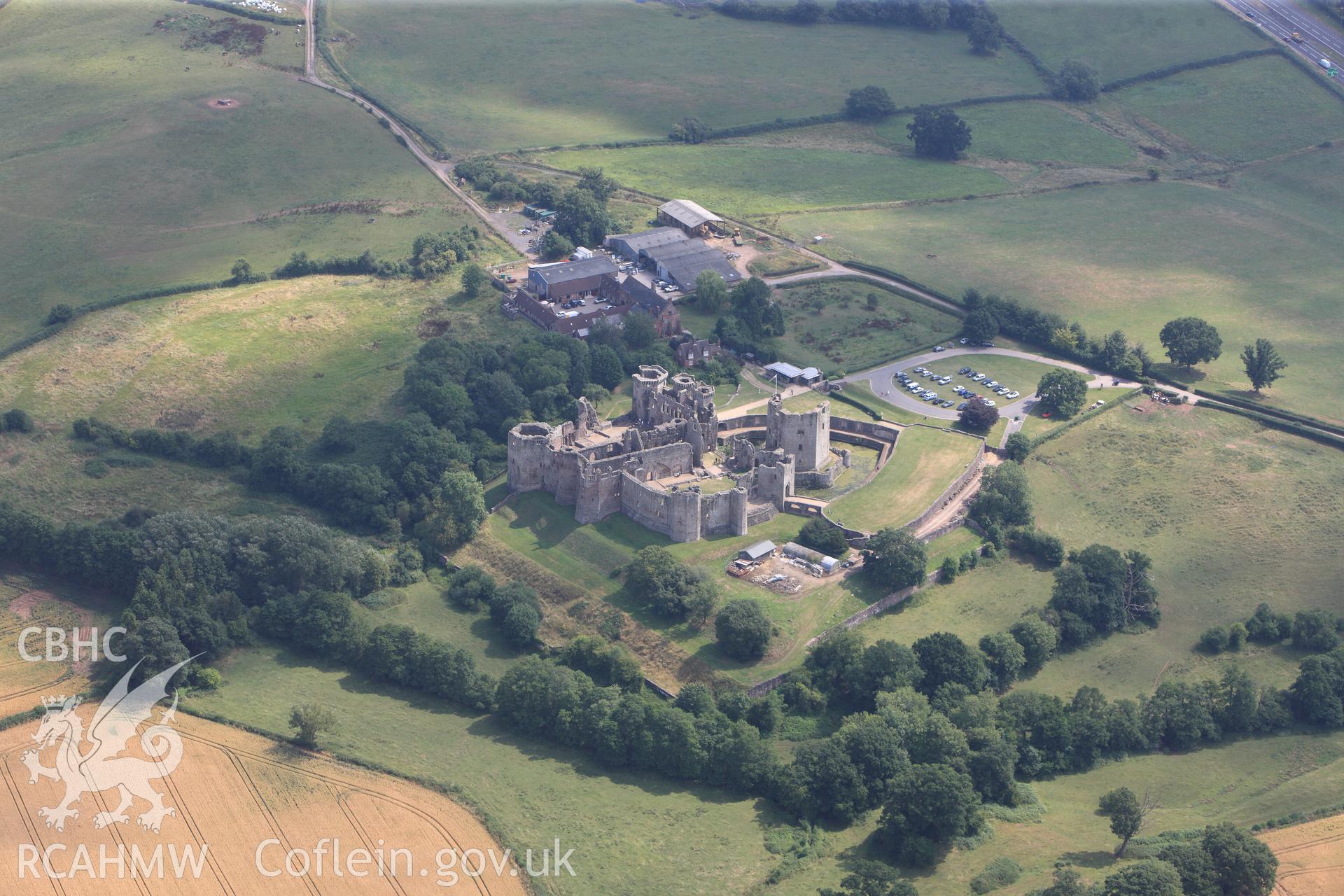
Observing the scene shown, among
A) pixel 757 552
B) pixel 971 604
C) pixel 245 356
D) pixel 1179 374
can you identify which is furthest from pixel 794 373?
pixel 245 356

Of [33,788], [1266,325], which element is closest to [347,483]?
[33,788]

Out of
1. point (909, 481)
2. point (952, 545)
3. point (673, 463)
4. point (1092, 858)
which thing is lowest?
point (1092, 858)

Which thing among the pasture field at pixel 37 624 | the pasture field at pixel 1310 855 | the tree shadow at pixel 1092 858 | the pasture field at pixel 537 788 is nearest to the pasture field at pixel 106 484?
the pasture field at pixel 37 624

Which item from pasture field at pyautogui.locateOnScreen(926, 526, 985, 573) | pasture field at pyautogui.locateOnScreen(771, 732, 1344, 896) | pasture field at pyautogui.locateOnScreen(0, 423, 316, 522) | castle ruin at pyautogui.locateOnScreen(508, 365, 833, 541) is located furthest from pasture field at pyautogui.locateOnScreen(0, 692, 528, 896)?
pasture field at pyautogui.locateOnScreen(926, 526, 985, 573)

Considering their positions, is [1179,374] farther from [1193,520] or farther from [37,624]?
[37,624]

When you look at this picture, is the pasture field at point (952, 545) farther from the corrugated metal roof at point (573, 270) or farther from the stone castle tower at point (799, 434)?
the corrugated metal roof at point (573, 270)

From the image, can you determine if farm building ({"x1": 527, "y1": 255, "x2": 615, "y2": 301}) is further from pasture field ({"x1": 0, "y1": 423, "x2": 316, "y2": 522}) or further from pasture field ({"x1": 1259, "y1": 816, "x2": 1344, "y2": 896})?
pasture field ({"x1": 1259, "y1": 816, "x2": 1344, "y2": 896})
